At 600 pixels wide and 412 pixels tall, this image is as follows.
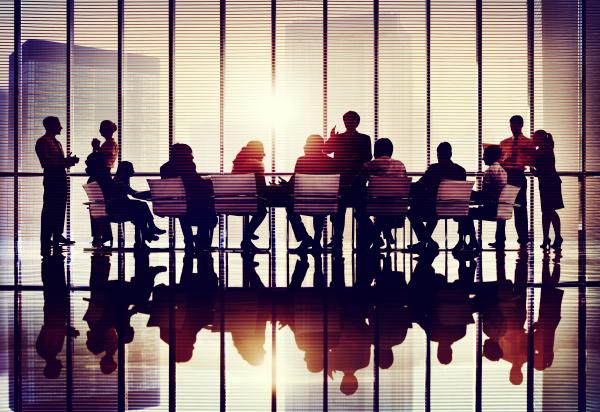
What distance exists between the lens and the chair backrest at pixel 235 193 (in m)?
9.40

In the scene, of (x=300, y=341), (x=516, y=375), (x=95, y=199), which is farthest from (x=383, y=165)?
(x=516, y=375)

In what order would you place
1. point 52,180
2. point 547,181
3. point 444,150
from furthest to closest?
point 547,181
point 52,180
point 444,150

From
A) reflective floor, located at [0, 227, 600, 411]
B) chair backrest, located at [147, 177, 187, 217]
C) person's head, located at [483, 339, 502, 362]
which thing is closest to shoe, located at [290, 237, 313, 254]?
chair backrest, located at [147, 177, 187, 217]

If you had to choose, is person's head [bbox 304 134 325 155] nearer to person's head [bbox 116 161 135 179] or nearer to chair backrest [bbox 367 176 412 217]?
chair backrest [bbox 367 176 412 217]

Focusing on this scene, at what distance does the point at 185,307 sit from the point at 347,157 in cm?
504

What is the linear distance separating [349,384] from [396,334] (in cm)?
103

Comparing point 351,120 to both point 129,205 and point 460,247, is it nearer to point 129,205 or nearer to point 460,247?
point 460,247

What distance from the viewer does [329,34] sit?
12680 millimetres

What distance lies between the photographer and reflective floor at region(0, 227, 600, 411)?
2.89 metres

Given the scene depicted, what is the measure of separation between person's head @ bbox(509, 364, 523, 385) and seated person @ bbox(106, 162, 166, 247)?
6.91 m

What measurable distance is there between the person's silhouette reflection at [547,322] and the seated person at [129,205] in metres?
4.92

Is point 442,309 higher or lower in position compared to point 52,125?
lower

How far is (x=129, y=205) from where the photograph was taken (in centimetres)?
1019

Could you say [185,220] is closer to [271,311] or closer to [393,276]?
[393,276]
